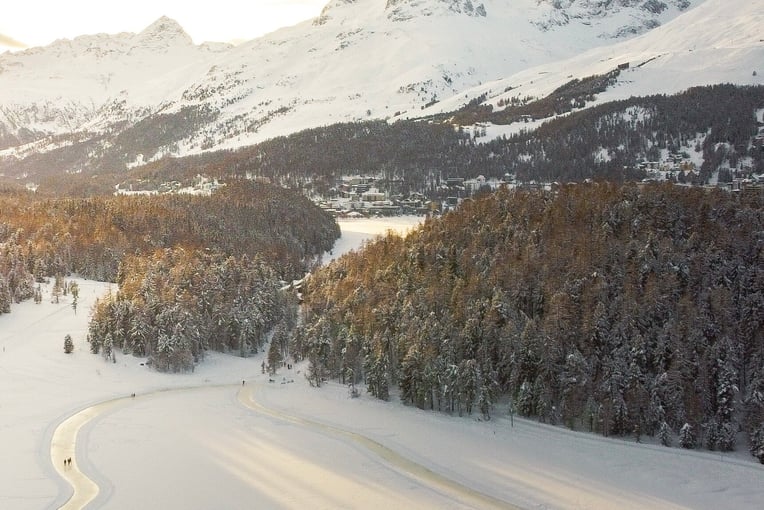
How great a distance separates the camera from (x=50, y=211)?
165250 mm

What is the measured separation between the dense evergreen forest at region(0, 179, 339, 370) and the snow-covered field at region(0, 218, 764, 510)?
47.1 feet

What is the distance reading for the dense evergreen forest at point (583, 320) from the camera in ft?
196

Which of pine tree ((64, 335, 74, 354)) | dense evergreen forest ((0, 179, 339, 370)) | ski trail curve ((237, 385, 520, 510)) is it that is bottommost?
ski trail curve ((237, 385, 520, 510))

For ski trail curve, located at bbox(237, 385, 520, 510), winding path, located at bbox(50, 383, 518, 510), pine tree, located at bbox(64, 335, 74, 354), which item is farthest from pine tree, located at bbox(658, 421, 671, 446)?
pine tree, located at bbox(64, 335, 74, 354)

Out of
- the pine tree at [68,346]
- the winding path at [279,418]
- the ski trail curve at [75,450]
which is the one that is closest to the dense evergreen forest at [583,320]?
the winding path at [279,418]

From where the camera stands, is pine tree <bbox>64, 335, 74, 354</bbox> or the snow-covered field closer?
the snow-covered field

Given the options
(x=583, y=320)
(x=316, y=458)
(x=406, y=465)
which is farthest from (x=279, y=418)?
(x=583, y=320)

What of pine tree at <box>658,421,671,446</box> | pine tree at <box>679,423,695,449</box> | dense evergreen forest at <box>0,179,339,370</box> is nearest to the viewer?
pine tree at <box>679,423,695,449</box>

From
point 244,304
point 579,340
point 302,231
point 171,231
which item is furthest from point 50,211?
point 579,340

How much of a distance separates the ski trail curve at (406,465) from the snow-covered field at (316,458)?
0.54ft

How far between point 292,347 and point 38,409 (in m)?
36.0

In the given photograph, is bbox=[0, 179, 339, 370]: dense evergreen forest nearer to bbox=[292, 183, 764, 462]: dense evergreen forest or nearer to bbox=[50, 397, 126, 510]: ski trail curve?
bbox=[292, 183, 764, 462]: dense evergreen forest

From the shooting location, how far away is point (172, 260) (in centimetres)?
12119

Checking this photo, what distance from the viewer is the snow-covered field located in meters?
47.4
